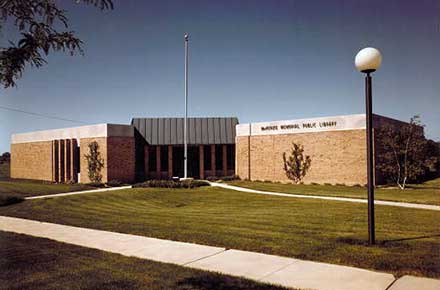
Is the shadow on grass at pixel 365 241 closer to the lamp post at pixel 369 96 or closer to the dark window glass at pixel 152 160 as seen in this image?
the lamp post at pixel 369 96

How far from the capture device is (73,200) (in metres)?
A: 18.0

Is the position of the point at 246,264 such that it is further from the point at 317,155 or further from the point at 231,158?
the point at 231,158

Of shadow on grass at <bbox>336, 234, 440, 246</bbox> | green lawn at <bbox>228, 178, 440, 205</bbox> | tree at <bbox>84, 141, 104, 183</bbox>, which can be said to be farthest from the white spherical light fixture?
tree at <bbox>84, 141, 104, 183</bbox>

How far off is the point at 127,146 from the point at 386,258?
27.7m

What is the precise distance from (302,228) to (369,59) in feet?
14.7

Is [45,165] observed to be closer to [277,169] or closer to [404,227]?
[277,169]

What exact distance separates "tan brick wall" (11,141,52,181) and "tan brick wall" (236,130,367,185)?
1932 cm

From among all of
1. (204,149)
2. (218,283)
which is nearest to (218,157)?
(204,149)

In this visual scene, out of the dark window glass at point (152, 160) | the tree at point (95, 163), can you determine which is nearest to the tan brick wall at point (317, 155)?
the dark window glass at point (152, 160)

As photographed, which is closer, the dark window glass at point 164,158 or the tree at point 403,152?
the tree at point 403,152

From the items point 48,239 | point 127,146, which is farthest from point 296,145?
point 48,239

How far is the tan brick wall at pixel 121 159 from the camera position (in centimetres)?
3048

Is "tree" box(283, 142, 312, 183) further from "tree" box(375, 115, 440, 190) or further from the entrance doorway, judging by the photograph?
the entrance doorway

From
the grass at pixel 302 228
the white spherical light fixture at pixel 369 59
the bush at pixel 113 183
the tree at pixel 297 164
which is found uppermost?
the white spherical light fixture at pixel 369 59
